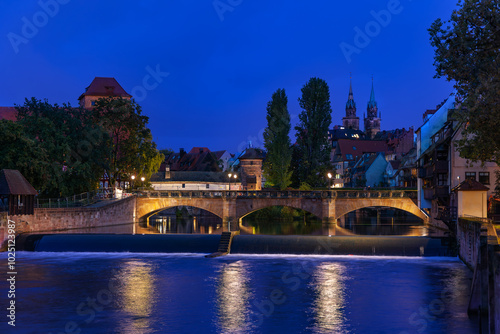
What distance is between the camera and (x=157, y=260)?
39812 mm

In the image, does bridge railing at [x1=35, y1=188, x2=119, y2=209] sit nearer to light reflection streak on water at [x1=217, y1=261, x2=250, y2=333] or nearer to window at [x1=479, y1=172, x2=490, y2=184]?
light reflection streak on water at [x1=217, y1=261, x2=250, y2=333]

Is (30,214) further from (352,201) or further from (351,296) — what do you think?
(352,201)

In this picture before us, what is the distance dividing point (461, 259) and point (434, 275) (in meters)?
6.68

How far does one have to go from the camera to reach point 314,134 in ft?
290

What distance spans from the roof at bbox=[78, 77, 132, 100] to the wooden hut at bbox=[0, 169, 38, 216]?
2468 inches

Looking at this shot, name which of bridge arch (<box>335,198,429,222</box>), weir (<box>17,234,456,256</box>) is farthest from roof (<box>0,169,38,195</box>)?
bridge arch (<box>335,198,429,222</box>)

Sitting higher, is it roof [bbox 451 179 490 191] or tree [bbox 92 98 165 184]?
tree [bbox 92 98 165 184]

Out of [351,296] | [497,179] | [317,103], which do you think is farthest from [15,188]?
[317,103]

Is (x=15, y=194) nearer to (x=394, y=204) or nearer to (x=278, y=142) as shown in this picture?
(x=394, y=204)

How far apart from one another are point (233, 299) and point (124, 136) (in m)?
55.1

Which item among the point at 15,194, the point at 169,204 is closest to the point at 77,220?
the point at 15,194

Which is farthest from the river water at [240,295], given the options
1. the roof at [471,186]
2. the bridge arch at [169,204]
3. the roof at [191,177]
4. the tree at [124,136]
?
the roof at [191,177]

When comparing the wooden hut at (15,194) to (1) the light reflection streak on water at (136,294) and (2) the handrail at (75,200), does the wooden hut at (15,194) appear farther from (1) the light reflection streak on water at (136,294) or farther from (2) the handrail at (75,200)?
(1) the light reflection streak on water at (136,294)

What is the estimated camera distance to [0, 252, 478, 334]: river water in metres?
22.3
